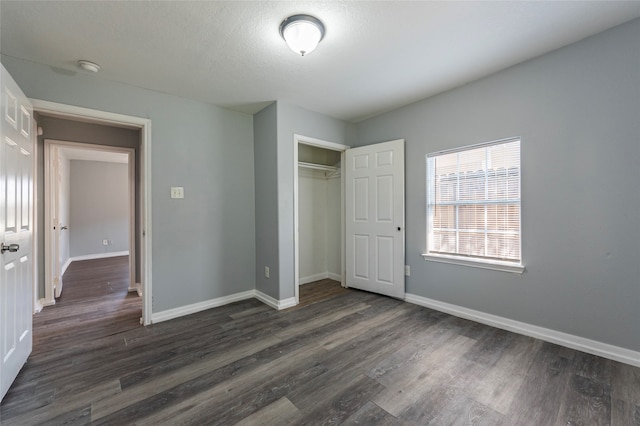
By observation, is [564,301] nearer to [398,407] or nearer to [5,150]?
[398,407]

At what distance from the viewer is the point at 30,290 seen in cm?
215

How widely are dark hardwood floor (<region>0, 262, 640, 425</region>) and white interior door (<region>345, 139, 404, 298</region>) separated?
742mm

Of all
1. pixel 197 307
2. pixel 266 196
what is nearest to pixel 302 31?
pixel 266 196

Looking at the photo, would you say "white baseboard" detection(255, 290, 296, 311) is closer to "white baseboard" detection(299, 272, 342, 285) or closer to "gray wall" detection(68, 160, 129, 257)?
"white baseboard" detection(299, 272, 342, 285)

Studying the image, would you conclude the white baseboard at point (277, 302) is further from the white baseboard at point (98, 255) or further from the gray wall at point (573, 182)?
the white baseboard at point (98, 255)

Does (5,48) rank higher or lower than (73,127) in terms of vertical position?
higher

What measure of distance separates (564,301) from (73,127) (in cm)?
568

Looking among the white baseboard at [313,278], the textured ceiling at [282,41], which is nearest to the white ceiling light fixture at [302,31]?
the textured ceiling at [282,41]

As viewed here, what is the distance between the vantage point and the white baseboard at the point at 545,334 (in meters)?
2.01

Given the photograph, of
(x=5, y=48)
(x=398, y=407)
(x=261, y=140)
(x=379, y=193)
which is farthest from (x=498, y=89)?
(x=5, y=48)

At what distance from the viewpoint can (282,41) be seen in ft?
6.89

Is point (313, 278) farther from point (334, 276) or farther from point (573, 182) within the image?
point (573, 182)

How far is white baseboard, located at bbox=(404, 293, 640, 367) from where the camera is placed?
201 centimetres

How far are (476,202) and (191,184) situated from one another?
3195mm
